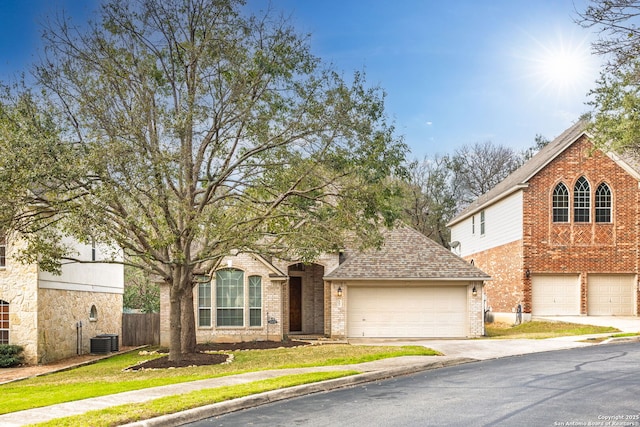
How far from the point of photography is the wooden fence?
32719 mm

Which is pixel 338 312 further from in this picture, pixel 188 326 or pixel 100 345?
pixel 100 345

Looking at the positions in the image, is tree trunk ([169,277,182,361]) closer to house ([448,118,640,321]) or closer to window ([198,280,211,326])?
window ([198,280,211,326])

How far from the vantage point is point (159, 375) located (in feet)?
54.9

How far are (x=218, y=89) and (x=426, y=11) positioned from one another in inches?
644

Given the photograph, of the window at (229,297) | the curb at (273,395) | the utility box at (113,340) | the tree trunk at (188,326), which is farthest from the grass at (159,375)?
the utility box at (113,340)

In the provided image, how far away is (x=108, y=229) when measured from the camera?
56.8 ft

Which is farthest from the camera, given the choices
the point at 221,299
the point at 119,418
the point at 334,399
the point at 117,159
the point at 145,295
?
the point at 145,295

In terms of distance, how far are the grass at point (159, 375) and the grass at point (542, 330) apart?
6.96 metres

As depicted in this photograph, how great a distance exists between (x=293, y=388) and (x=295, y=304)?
17.3m

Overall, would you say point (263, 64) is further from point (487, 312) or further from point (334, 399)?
point (487, 312)

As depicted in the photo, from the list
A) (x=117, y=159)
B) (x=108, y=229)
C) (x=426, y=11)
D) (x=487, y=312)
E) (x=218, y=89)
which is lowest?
(x=487, y=312)

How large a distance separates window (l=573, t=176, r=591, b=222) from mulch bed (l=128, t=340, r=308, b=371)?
46.5 feet

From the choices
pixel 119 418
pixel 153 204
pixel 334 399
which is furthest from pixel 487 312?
pixel 119 418

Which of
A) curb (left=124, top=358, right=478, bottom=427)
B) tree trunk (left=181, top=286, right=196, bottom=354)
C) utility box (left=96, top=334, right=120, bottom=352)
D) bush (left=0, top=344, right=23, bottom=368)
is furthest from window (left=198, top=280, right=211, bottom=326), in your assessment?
curb (left=124, top=358, right=478, bottom=427)
